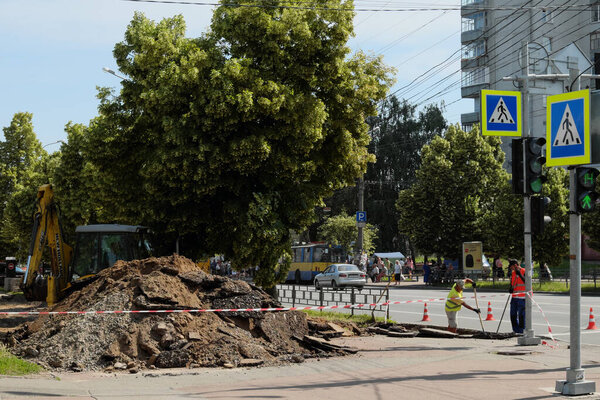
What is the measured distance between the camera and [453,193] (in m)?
45.9

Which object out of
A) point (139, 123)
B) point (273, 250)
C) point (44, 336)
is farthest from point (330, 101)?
point (44, 336)

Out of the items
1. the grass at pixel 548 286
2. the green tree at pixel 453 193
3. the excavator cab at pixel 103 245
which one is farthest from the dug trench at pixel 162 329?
the green tree at pixel 453 193

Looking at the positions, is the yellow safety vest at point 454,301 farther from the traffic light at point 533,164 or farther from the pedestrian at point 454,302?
the traffic light at point 533,164

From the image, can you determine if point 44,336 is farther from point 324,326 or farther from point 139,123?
point 139,123

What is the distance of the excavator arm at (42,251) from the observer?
21.1 metres

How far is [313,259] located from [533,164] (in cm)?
3758

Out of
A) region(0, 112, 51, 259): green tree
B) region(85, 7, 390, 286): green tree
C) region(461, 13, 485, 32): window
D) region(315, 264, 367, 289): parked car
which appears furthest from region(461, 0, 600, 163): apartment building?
region(85, 7, 390, 286): green tree

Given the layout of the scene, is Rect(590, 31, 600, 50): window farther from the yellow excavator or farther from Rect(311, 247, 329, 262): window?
the yellow excavator

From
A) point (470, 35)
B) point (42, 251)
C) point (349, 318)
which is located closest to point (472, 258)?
point (349, 318)

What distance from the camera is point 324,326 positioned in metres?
16.0

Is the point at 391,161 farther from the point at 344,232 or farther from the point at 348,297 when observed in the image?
the point at 348,297

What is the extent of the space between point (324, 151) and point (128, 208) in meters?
6.55

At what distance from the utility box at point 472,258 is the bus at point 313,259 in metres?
11.4

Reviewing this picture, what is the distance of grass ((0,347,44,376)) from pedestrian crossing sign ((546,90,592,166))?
8304 millimetres
